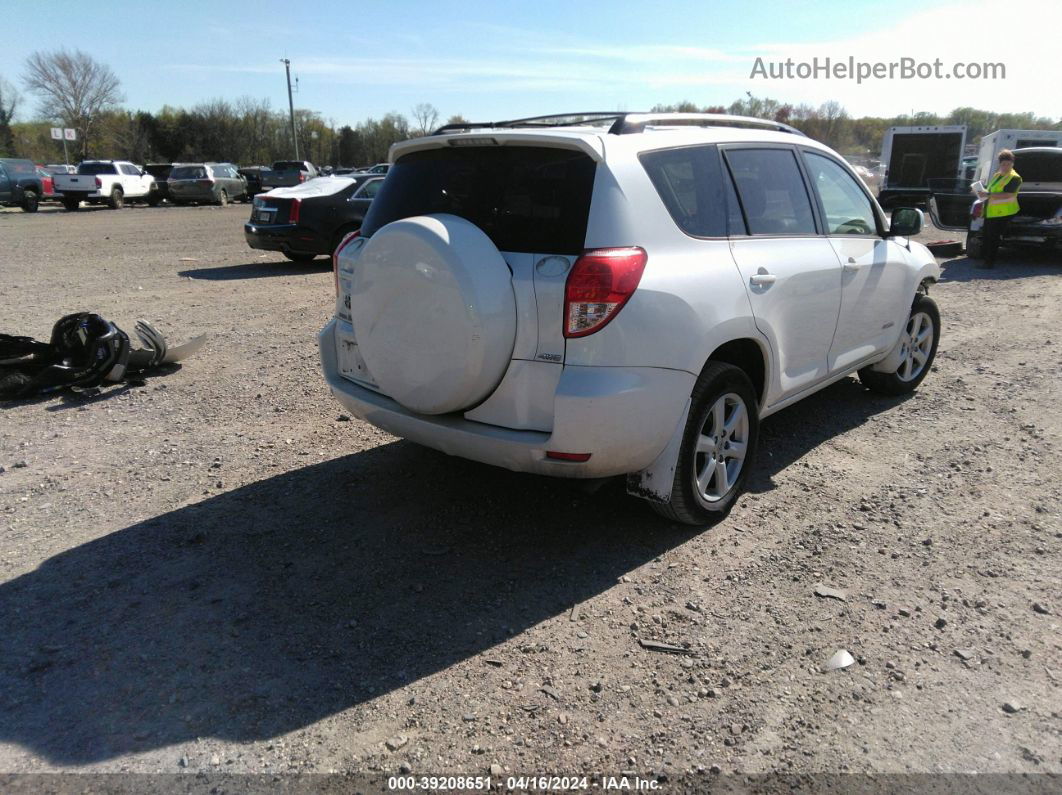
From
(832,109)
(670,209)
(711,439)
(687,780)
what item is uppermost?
(832,109)

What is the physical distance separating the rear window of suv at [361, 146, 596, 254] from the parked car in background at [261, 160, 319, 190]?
3310cm

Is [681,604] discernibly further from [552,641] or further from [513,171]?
[513,171]

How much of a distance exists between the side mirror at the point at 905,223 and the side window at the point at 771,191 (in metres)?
1.09

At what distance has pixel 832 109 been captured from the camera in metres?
57.7

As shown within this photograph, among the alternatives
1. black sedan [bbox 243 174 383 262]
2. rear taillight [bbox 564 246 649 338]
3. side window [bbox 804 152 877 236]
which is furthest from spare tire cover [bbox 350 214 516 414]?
black sedan [bbox 243 174 383 262]

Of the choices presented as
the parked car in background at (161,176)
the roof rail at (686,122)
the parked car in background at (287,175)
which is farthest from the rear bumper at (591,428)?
the parked car in background at (161,176)

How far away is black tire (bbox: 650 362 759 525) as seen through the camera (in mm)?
3697

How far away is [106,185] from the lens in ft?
103

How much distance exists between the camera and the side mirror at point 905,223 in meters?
5.38

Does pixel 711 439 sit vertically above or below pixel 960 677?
above

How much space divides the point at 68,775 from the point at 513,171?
2.76 meters

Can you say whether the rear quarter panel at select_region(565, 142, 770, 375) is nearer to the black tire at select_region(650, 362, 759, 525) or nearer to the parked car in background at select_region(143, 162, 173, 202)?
the black tire at select_region(650, 362, 759, 525)

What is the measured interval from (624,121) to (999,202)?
37.6 feet

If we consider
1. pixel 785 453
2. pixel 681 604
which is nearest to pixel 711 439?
pixel 681 604
